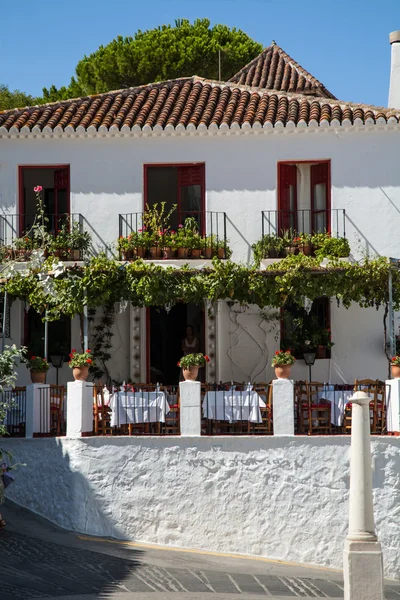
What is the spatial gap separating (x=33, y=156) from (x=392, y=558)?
1127 centimetres

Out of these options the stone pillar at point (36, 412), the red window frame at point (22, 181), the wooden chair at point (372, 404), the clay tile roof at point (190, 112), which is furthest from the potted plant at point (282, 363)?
the red window frame at point (22, 181)

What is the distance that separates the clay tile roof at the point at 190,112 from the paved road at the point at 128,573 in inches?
344

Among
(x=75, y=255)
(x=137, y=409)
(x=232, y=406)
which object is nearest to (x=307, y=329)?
(x=232, y=406)

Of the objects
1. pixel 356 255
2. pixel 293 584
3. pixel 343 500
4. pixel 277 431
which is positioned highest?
pixel 356 255

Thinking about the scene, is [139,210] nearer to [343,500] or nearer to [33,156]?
[33,156]

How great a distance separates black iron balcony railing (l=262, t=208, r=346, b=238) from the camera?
72.5ft

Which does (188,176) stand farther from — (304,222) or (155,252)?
(304,222)

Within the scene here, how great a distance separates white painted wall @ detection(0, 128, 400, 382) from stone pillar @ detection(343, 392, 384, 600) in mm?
9165

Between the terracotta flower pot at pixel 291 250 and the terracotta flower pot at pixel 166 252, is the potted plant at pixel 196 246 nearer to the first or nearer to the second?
the terracotta flower pot at pixel 166 252

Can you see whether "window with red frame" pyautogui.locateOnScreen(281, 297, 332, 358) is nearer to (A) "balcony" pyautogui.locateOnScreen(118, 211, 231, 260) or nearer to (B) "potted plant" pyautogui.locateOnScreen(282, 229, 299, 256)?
(B) "potted plant" pyautogui.locateOnScreen(282, 229, 299, 256)

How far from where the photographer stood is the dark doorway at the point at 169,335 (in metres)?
23.3

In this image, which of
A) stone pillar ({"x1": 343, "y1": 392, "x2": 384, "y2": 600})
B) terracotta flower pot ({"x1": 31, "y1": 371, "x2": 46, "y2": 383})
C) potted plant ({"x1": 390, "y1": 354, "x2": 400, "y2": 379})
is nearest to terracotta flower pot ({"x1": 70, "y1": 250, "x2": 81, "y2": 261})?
terracotta flower pot ({"x1": 31, "y1": 371, "x2": 46, "y2": 383})

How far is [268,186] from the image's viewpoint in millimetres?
22328

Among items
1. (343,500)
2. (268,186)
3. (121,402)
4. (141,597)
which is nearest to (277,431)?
(343,500)
